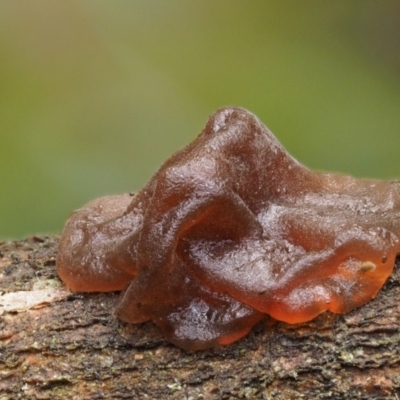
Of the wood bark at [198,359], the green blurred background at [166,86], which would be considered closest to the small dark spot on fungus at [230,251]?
the wood bark at [198,359]

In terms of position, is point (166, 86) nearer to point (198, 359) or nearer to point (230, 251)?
point (230, 251)

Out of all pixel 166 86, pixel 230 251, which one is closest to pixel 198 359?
pixel 230 251

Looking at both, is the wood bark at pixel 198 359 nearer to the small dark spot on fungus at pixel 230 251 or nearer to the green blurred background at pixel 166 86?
the small dark spot on fungus at pixel 230 251

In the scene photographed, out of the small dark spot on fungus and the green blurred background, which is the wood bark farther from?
the green blurred background

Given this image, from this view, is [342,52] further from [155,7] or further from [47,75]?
[47,75]

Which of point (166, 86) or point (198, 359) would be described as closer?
point (198, 359)

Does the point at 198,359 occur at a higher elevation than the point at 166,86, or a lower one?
lower

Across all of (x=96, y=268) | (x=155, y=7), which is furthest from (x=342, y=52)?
(x=96, y=268)
